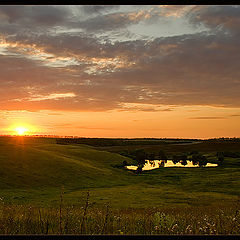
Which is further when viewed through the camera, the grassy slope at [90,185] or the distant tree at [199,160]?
the distant tree at [199,160]

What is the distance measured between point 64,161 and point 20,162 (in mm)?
10786

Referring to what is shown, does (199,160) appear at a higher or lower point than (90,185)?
higher

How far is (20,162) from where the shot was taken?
57000 mm

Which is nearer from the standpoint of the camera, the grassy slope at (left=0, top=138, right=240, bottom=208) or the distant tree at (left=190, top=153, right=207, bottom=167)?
the grassy slope at (left=0, top=138, right=240, bottom=208)

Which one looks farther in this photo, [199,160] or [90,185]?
[199,160]
